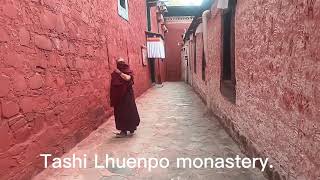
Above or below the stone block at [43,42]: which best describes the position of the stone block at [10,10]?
above

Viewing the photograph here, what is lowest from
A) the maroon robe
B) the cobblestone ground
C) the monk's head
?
the cobblestone ground

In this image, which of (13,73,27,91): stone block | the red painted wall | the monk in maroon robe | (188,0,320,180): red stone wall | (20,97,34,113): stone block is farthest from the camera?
the red painted wall

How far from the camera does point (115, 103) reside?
15.3ft

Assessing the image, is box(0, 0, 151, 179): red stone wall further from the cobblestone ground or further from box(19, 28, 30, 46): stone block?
the cobblestone ground

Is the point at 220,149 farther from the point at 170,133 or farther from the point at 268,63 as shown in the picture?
the point at 268,63

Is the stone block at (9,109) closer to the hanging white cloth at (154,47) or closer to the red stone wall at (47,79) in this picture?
the red stone wall at (47,79)

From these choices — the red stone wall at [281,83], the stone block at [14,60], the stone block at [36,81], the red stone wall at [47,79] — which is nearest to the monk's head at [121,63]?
the red stone wall at [47,79]

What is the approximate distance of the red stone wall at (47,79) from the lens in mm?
2711

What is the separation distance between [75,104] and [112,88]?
2.26ft

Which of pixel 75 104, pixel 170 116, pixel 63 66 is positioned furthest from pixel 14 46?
pixel 170 116

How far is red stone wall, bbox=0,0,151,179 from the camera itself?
107 inches

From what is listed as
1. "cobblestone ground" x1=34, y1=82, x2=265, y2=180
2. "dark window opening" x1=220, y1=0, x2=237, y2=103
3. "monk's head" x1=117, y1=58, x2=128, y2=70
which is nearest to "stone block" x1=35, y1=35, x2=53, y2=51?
"monk's head" x1=117, y1=58, x2=128, y2=70

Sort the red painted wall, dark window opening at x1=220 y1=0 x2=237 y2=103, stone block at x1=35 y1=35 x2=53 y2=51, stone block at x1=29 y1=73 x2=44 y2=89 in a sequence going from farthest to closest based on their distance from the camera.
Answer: the red painted wall < dark window opening at x1=220 y1=0 x2=237 y2=103 < stone block at x1=35 y1=35 x2=53 y2=51 < stone block at x1=29 y1=73 x2=44 y2=89

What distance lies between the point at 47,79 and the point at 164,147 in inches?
75.7
